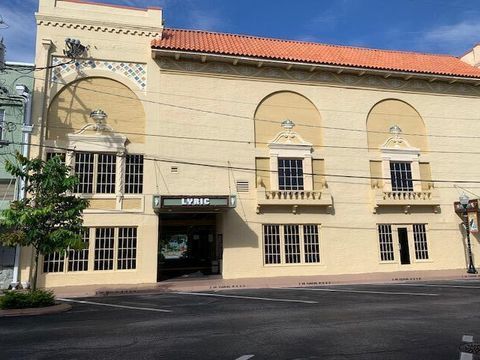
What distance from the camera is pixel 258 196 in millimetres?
21594

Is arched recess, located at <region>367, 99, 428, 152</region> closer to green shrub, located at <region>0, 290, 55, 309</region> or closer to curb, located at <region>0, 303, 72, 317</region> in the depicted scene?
curb, located at <region>0, 303, 72, 317</region>

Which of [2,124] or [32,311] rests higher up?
[2,124]

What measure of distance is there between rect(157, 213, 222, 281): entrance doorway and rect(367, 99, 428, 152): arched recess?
10846 millimetres

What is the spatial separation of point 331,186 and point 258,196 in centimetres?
455

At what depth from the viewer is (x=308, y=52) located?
25594 millimetres

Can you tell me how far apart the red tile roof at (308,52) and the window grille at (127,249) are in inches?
377

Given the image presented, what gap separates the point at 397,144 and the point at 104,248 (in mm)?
17682

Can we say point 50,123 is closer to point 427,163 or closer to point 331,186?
point 331,186

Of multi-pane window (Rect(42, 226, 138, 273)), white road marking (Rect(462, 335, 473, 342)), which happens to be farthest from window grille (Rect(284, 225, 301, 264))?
white road marking (Rect(462, 335, 473, 342))

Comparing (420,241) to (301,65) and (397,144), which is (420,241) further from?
(301,65)

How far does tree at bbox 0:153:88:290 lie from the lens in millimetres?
13125

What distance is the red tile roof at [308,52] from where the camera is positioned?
2295cm

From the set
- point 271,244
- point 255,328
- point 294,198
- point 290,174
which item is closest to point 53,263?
point 271,244

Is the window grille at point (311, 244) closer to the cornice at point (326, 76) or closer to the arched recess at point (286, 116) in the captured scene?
the arched recess at point (286, 116)
